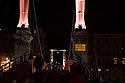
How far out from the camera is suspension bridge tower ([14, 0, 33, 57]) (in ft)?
75.9

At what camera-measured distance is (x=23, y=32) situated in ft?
76.3

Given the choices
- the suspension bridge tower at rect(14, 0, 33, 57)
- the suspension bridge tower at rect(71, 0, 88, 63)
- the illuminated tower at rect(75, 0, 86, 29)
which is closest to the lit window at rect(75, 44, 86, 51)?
the suspension bridge tower at rect(71, 0, 88, 63)

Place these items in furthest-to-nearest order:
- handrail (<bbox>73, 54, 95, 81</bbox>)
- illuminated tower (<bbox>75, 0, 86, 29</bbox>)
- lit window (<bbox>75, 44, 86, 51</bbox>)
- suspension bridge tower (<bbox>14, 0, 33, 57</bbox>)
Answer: lit window (<bbox>75, 44, 86, 51</bbox>) < suspension bridge tower (<bbox>14, 0, 33, 57</bbox>) < illuminated tower (<bbox>75, 0, 86, 29</bbox>) < handrail (<bbox>73, 54, 95, 81</bbox>)

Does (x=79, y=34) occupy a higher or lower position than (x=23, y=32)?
lower

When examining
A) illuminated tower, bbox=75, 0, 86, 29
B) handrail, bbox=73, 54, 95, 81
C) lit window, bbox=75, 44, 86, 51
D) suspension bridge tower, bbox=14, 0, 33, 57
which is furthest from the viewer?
lit window, bbox=75, 44, 86, 51

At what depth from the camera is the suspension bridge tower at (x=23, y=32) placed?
2314 centimetres

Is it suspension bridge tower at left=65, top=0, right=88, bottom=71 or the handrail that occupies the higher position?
suspension bridge tower at left=65, top=0, right=88, bottom=71

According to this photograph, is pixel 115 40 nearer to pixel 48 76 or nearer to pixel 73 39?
pixel 73 39

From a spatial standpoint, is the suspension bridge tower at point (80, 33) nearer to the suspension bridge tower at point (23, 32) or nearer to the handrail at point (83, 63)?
the handrail at point (83, 63)

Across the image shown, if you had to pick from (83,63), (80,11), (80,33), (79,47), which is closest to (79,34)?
(80,33)

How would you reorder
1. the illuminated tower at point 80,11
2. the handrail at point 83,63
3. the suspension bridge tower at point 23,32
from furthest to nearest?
1. the suspension bridge tower at point 23,32
2. the illuminated tower at point 80,11
3. the handrail at point 83,63

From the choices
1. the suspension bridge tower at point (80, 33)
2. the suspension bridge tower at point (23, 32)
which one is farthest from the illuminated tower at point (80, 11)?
the suspension bridge tower at point (23, 32)

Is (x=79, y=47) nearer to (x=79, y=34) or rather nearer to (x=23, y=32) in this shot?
(x=79, y=34)

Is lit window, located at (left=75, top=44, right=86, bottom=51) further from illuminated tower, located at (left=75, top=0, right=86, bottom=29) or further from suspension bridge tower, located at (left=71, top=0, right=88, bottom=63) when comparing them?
illuminated tower, located at (left=75, top=0, right=86, bottom=29)
